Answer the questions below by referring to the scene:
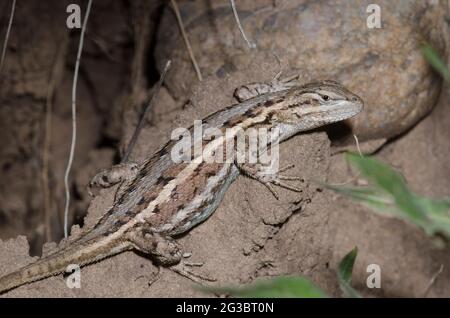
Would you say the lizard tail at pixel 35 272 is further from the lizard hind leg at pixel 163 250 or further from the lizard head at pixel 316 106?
the lizard head at pixel 316 106

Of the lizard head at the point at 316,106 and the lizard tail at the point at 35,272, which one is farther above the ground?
the lizard head at the point at 316,106

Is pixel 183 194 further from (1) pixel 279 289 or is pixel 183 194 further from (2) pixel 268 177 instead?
(1) pixel 279 289

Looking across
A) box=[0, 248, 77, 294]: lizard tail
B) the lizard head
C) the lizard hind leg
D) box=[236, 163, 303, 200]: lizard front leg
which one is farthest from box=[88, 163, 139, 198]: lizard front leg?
the lizard head

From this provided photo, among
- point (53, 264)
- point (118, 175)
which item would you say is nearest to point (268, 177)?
point (118, 175)

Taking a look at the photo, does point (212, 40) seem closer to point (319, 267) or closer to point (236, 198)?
point (236, 198)

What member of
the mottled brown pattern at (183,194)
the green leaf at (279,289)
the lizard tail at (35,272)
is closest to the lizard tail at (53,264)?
the lizard tail at (35,272)

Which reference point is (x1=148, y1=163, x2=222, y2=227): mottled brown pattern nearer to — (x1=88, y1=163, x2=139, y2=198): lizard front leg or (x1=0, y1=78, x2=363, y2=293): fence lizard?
(x1=0, y1=78, x2=363, y2=293): fence lizard
